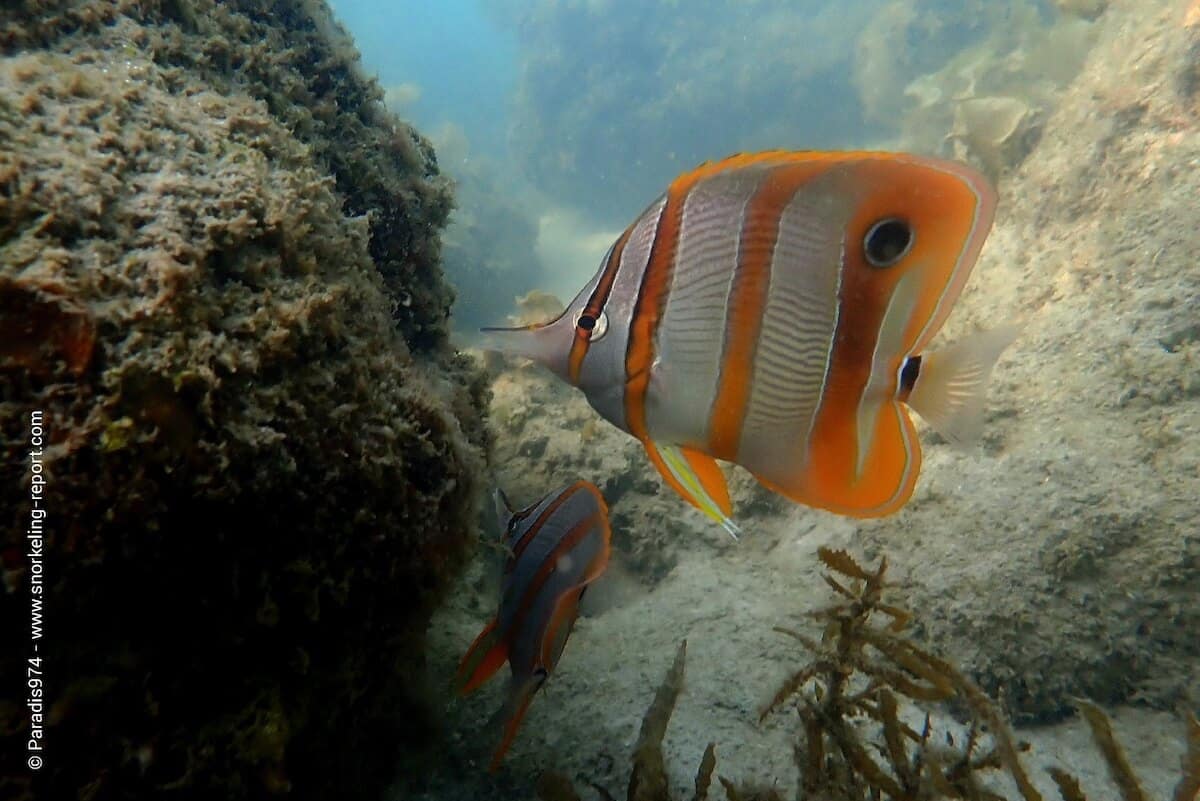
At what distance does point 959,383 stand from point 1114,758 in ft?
5.15

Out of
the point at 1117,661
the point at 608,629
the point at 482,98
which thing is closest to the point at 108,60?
the point at 608,629

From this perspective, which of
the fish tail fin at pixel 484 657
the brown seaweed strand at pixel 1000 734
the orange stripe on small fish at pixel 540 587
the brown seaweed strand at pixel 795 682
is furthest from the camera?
the brown seaweed strand at pixel 795 682

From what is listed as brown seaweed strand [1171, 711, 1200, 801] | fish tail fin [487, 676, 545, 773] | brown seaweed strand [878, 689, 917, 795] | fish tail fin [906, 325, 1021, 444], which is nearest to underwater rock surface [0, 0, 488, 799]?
fish tail fin [487, 676, 545, 773]

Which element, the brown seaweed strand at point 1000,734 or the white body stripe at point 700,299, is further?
the brown seaweed strand at point 1000,734

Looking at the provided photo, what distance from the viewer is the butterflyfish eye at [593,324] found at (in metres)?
1.27

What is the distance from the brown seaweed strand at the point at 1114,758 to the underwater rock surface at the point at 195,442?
213 centimetres

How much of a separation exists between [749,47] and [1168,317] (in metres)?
20.8

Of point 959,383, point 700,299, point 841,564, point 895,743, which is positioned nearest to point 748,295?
point 700,299

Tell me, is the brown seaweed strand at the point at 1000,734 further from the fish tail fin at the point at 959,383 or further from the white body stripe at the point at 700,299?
the white body stripe at the point at 700,299

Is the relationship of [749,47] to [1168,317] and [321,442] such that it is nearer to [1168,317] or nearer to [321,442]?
[1168,317]

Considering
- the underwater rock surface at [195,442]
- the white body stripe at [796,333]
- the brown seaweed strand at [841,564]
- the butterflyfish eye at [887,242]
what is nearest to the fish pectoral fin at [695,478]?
the white body stripe at [796,333]

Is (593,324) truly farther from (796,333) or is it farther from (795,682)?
(795,682)

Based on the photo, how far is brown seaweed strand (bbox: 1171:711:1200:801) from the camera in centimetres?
187

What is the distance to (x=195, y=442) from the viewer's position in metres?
1.39
